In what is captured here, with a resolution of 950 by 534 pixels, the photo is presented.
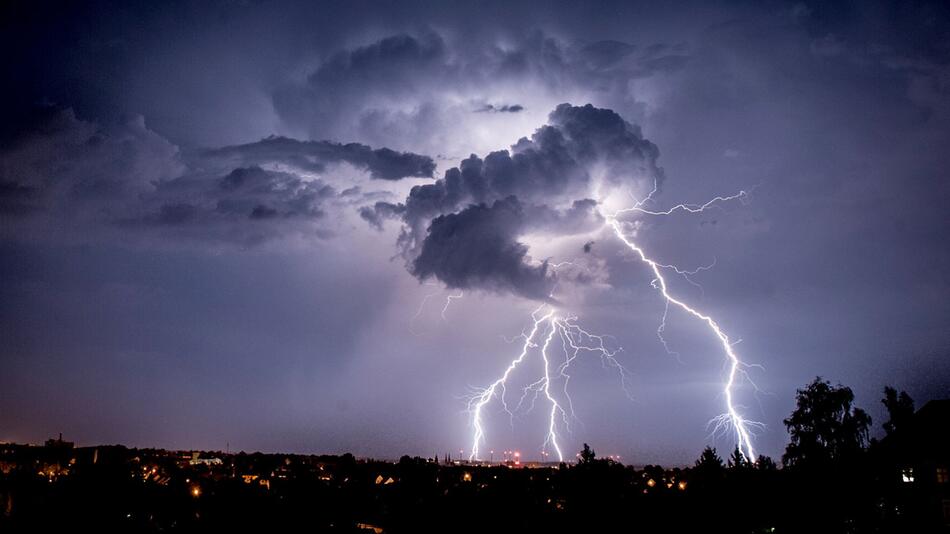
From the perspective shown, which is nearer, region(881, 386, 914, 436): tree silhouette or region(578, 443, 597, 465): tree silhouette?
region(578, 443, 597, 465): tree silhouette

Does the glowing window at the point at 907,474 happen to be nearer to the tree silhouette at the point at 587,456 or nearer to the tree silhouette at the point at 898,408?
the tree silhouette at the point at 898,408

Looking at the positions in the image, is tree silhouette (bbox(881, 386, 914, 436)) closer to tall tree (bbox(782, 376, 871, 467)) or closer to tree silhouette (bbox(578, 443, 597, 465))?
tall tree (bbox(782, 376, 871, 467))

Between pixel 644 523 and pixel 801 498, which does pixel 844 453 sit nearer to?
pixel 801 498

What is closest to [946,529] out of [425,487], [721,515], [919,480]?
[919,480]

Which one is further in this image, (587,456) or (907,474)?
(907,474)

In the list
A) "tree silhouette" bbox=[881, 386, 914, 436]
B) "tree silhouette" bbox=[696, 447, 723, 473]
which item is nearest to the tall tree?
"tree silhouette" bbox=[881, 386, 914, 436]

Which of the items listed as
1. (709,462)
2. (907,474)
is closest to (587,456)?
(709,462)

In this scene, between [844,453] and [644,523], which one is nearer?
[644,523]

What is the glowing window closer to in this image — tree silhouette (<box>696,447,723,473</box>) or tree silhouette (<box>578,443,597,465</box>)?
tree silhouette (<box>696,447,723,473</box>)

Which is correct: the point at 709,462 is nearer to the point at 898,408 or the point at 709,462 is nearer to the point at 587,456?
the point at 587,456
